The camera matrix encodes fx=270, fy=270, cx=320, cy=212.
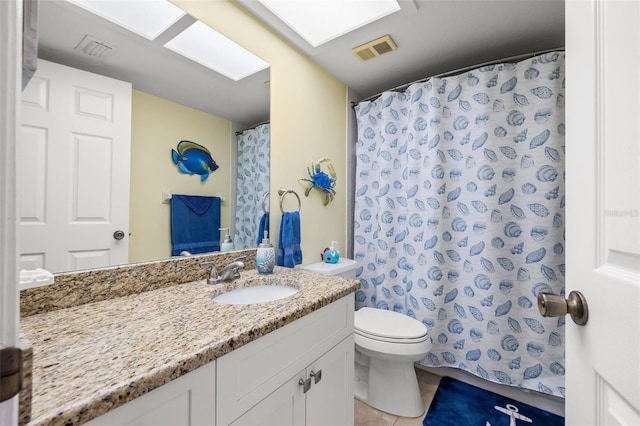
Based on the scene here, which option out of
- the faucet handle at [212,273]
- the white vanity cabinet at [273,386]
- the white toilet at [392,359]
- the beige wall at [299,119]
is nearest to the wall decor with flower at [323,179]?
the beige wall at [299,119]

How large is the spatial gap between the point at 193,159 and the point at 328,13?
1074 millimetres

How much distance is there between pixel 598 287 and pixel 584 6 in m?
0.53

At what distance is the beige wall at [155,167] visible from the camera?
40.1 inches

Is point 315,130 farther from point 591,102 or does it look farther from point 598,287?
point 598,287

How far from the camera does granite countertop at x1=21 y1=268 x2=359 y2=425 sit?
45 centimetres

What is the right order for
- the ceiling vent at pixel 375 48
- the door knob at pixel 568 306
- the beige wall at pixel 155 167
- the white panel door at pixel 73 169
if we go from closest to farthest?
the door knob at pixel 568 306
the white panel door at pixel 73 169
the beige wall at pixel 155 167
the ceiling vent at pixel 375 48

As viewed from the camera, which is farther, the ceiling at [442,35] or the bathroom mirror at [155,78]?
the ceiling at [442,35]

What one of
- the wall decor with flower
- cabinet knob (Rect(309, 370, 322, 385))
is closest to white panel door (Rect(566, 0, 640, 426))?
cabinet knob (Rect(309, 370, 322, 385))

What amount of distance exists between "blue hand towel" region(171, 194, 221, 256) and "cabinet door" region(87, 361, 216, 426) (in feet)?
2.16

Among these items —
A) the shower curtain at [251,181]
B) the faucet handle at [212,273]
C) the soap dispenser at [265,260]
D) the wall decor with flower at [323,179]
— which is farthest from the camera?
the wall decor with flower at [323,179]

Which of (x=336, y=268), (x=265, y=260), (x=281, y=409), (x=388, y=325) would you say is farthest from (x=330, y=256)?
(x=281, y=409)

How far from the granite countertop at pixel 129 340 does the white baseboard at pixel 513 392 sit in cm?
143

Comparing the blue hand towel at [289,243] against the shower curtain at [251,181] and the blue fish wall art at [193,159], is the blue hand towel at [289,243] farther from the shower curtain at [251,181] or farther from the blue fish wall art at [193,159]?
the blue fish wall art at [193,159]

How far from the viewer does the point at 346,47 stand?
1.72 m
